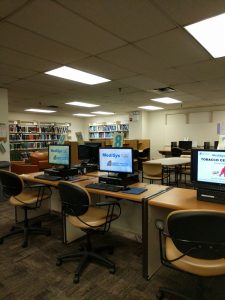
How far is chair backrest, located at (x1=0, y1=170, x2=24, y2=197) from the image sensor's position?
2.72 metres

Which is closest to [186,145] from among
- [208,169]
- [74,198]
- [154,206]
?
[208,169]

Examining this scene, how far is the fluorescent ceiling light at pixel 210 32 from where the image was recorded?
7.23 ft

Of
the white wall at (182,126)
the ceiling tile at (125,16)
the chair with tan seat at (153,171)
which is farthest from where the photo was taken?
the white wall at (182,126)

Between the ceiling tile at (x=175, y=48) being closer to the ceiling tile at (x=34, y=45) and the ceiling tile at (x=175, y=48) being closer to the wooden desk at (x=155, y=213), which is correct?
the ceiling tile at (x=34, y=45)

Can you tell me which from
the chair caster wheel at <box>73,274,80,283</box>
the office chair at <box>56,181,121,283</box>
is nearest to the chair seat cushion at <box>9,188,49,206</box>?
the office chair at <box>56,181,121,283</box>

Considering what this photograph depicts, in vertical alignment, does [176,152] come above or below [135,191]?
above

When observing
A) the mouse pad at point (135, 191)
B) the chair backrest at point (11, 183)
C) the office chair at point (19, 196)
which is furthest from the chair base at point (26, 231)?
the mouse pad at point (135, 191)

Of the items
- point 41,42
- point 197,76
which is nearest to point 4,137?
point 41,42

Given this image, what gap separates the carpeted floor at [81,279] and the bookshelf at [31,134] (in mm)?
7232

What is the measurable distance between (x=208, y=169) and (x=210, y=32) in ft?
5.12

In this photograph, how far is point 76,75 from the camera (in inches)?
162

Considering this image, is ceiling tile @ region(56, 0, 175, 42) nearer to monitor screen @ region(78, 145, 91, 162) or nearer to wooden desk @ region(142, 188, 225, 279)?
wooden desk @ region(142, 188, 225, 279)

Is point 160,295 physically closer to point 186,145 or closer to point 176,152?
point 176,152

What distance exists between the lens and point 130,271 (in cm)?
221
